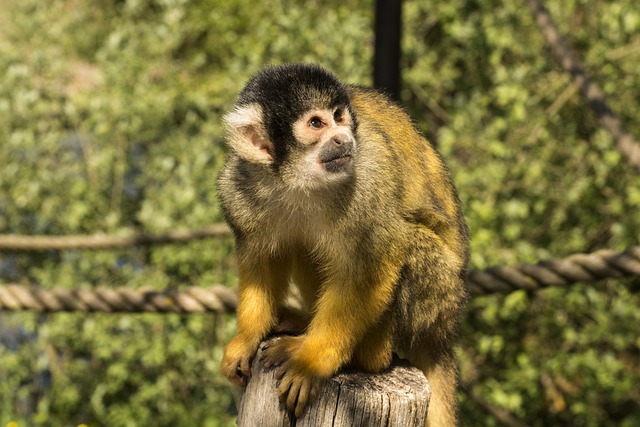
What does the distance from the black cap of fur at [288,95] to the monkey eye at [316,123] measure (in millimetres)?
38

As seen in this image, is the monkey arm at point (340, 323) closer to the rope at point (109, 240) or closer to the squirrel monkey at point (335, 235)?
the squirrel monkey at point (335, 235)

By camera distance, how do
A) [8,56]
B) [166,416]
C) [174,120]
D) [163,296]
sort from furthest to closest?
[174,120], [8,56], [166,416], [163,296]

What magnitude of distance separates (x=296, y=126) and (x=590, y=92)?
7.22ft

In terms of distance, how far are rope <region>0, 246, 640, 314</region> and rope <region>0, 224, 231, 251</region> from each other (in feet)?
3.13

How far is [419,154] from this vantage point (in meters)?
2.68

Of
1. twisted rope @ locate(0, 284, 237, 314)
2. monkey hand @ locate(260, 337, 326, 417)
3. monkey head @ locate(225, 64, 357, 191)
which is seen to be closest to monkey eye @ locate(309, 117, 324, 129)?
monkey head @ locate(225, 64, 357, 191)

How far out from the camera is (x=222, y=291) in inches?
137

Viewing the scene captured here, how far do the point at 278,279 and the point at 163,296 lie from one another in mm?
1025

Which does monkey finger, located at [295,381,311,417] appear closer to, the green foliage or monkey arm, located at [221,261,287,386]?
monkey arm, located at [221,261,287,386]

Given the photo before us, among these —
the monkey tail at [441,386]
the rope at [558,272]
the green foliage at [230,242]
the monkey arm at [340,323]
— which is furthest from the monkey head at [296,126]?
the green foliage at [230,242]

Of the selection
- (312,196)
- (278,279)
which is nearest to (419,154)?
(312,196)

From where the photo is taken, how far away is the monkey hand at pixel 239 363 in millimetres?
2477

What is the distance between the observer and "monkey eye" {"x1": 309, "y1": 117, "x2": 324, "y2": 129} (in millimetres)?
2410

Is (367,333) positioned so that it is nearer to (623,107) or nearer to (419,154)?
(419,154)
